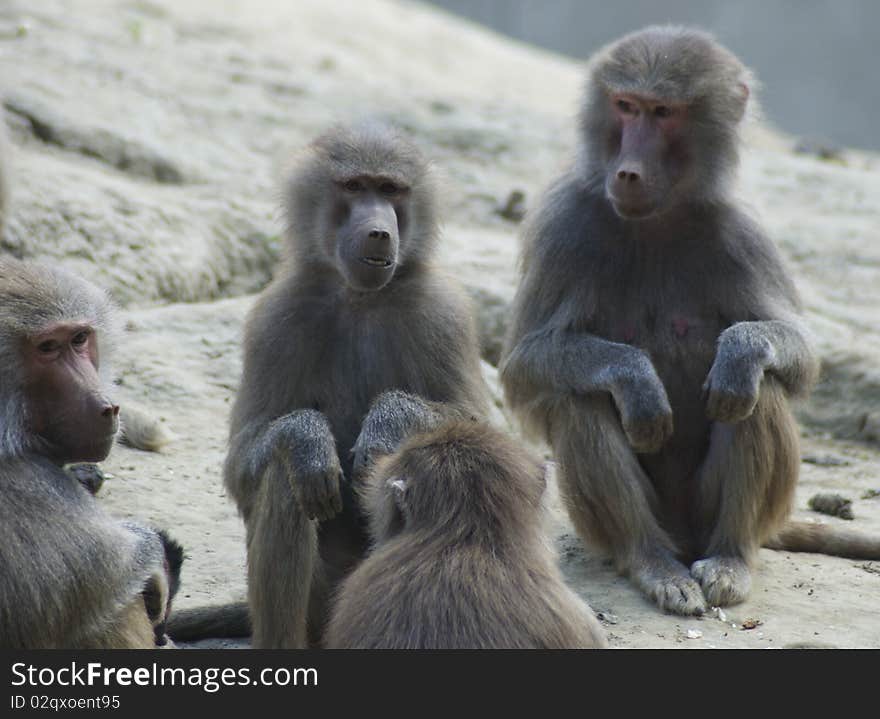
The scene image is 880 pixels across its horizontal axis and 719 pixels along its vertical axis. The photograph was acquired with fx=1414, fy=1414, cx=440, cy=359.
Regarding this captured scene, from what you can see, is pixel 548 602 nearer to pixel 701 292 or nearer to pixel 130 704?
pixel 130 704

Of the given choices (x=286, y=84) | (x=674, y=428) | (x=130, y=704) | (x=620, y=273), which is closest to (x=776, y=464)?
(x=674, y=428)

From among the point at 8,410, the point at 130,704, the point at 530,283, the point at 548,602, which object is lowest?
the point at 130,704

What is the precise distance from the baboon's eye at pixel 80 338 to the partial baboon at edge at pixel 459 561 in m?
0.88

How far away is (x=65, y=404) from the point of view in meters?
3.80

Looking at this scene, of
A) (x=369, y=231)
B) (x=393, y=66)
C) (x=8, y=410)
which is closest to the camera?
(x=8, y=410)

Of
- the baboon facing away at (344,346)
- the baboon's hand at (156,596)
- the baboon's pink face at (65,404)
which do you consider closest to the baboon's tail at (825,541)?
the baboon facing away at (344,346)

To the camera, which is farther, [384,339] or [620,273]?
[620,273]

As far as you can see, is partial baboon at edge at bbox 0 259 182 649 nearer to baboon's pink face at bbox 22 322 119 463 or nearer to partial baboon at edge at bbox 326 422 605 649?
baboon's pink face at bbox 22 322 119 463

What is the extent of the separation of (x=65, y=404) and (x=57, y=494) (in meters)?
0.26

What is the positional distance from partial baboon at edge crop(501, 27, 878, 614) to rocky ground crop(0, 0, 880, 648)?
0.78 feet

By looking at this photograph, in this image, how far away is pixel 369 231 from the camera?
448 centimetres

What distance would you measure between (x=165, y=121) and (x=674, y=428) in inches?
188

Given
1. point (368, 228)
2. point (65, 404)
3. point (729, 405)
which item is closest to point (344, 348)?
point (368, 228)

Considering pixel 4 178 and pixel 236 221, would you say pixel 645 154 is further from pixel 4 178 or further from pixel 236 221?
pixel 236 221
